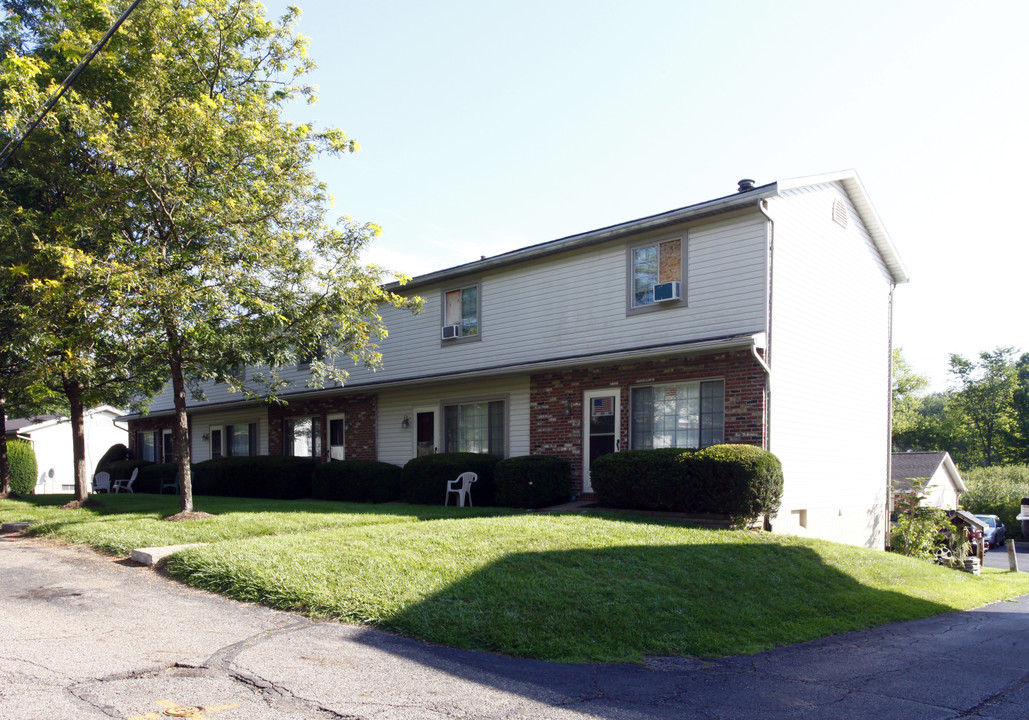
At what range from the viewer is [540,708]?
5082 millimetres

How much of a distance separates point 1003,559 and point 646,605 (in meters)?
25.7

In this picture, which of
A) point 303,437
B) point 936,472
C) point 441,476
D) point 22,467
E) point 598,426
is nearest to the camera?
point 598,426

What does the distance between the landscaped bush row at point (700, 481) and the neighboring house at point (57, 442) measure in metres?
33.9

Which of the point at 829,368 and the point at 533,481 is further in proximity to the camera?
the point at 829,368

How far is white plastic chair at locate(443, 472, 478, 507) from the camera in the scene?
16.1 metres

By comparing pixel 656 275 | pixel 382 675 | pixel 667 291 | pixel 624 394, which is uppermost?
pixel 656 275

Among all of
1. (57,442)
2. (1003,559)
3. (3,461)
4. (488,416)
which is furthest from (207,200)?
(57,442)

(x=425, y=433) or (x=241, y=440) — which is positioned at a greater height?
(x=425, y=433)

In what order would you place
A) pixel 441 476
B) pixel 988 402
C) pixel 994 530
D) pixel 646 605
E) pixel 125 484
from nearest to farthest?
pixel 646 605
pixel 441 476
pixel 125 484
pixel 994 530
pixel 988 402

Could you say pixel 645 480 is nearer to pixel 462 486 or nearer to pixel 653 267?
pixel 653 267

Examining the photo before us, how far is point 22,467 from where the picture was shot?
33219 mm

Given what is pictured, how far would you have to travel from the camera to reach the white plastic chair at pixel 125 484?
82.3 feet

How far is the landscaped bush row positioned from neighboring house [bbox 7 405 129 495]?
33.9 metres

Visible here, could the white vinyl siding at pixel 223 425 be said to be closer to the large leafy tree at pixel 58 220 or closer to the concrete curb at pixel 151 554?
the large leafy tree at pixel 58 220
